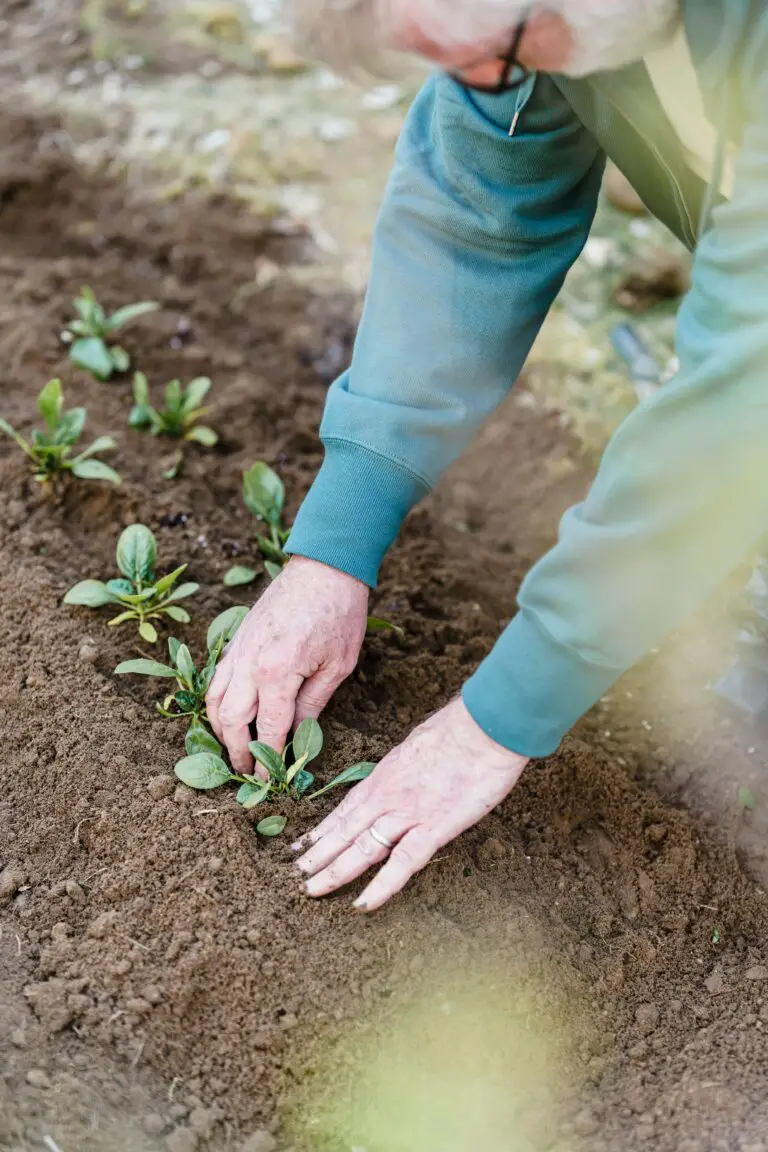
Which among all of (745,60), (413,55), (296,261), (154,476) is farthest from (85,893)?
(296,261)

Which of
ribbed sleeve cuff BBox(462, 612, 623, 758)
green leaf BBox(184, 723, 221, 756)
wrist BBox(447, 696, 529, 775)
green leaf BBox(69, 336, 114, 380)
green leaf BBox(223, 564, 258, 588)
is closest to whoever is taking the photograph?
ribbed sleeve cuff BBox(462, 612, 623, 758)

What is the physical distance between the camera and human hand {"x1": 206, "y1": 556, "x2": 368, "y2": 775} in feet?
6.34

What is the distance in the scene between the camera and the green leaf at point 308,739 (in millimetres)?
1981

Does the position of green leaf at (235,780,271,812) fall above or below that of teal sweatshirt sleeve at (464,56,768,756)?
below

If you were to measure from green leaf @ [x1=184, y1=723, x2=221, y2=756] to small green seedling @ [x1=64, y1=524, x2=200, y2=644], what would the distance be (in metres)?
0.29

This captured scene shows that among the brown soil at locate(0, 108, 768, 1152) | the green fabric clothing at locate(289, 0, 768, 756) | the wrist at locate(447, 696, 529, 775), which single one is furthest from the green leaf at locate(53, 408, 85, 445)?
the wrist at locate(447, 696, 529, 775)

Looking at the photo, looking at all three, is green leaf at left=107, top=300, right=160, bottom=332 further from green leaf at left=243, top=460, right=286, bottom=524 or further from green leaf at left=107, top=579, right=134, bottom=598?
green leaf at left=107, top=579, right=134, bottom=598

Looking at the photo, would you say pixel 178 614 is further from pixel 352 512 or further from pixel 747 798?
pixel 747 798

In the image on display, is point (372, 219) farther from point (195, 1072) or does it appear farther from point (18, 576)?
point (195, 1072)

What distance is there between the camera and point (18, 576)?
236 cm

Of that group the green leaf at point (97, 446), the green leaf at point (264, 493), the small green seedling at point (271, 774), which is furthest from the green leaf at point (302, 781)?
the green leaf at point (97, 446)

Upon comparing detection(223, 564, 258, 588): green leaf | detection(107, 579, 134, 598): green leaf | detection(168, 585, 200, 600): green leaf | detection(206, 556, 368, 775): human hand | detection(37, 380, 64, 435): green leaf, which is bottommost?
detection(223, 564, 258, 588): green leaf

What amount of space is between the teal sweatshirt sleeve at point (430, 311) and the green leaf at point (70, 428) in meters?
0.81

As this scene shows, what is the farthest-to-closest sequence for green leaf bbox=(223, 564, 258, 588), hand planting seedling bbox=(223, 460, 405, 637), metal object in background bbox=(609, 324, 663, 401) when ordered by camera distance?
metal object in background bbox=(609, 324, 663, 401) → hand planting seedling bbox=(223, 460, 405, 637) → green leaf bbox=(223, 564, 258, 588)
